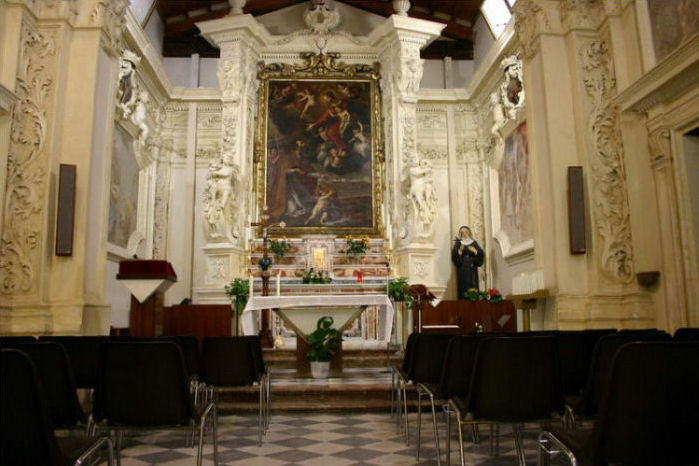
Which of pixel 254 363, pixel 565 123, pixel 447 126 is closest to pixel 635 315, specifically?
pixel 565 123

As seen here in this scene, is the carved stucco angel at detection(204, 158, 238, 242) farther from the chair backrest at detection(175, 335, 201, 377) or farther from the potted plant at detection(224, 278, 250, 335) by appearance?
the chair backrest at detection(175, 335, 201, 377)

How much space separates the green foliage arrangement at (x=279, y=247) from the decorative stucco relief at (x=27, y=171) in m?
5.93

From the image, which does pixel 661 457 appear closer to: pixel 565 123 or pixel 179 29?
pixel 565 123

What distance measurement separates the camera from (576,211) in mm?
6598

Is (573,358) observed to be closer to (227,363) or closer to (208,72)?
(227,363)

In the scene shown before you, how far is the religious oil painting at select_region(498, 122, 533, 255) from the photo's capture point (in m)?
10.8

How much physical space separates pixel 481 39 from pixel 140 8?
25.6 ft

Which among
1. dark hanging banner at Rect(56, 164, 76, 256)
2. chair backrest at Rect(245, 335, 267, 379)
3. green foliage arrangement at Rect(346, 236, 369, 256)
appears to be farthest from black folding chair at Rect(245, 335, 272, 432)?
green foliage arrangement at Rect(346, 236, 369, 256)

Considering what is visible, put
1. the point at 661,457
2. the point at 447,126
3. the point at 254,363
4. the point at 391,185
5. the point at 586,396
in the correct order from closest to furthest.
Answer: the point at 661,457 < the point at 586,396 < the point at 254,363 < the point at 391,185 < the point at 447,126

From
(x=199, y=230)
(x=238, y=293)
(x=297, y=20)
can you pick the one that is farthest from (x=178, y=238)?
(x=297, y=20)

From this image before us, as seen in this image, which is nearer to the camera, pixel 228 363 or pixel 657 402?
pixel 657 402

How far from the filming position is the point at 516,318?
10680 millimetres

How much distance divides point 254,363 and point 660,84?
4.86m

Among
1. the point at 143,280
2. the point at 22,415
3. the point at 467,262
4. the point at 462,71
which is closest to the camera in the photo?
the point at 22,415
